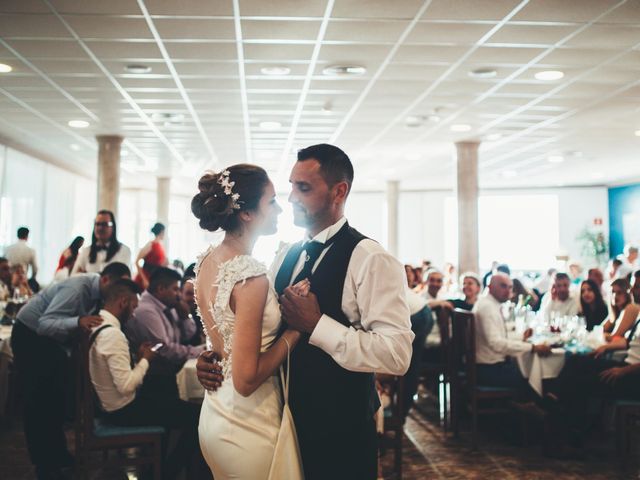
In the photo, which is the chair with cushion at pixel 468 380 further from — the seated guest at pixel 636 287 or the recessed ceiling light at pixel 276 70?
the recessed ceiling light at pixel 276 70

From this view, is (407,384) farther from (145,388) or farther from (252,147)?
(252,147)

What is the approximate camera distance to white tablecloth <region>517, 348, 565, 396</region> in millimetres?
5352

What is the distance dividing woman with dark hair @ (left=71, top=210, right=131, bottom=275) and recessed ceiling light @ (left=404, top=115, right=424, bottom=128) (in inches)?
175

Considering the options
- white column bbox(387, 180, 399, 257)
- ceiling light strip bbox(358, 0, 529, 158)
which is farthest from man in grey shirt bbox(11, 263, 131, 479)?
white column bbox(387, 180, 399, 257)

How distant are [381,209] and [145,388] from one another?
56.1 feet

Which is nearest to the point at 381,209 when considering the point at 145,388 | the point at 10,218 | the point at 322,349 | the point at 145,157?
the point at 145,157

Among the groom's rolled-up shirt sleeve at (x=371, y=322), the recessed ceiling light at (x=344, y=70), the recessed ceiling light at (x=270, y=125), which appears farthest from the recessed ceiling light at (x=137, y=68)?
the groom's rolled-up shirt sleeve at (x=371, y=322)

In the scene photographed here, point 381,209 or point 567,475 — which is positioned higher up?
point 381,209

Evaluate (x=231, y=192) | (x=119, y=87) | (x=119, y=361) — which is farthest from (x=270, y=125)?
(x=231, y=192)

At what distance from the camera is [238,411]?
2061 mm

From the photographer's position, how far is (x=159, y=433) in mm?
3787

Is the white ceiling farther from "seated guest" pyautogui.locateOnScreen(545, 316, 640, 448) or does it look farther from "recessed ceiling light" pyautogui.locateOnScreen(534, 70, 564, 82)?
"seated guest" pyautogui.locateOnScreen(545, 316, 640, 448)

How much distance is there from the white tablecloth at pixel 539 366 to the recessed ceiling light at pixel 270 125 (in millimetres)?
5631

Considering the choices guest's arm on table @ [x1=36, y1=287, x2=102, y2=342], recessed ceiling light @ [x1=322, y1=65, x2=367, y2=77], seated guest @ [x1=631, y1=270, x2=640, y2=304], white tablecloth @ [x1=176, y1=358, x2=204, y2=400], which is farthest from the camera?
recessed ceiling light @ [x1=322, y1=65, x2=367, y2=77]
